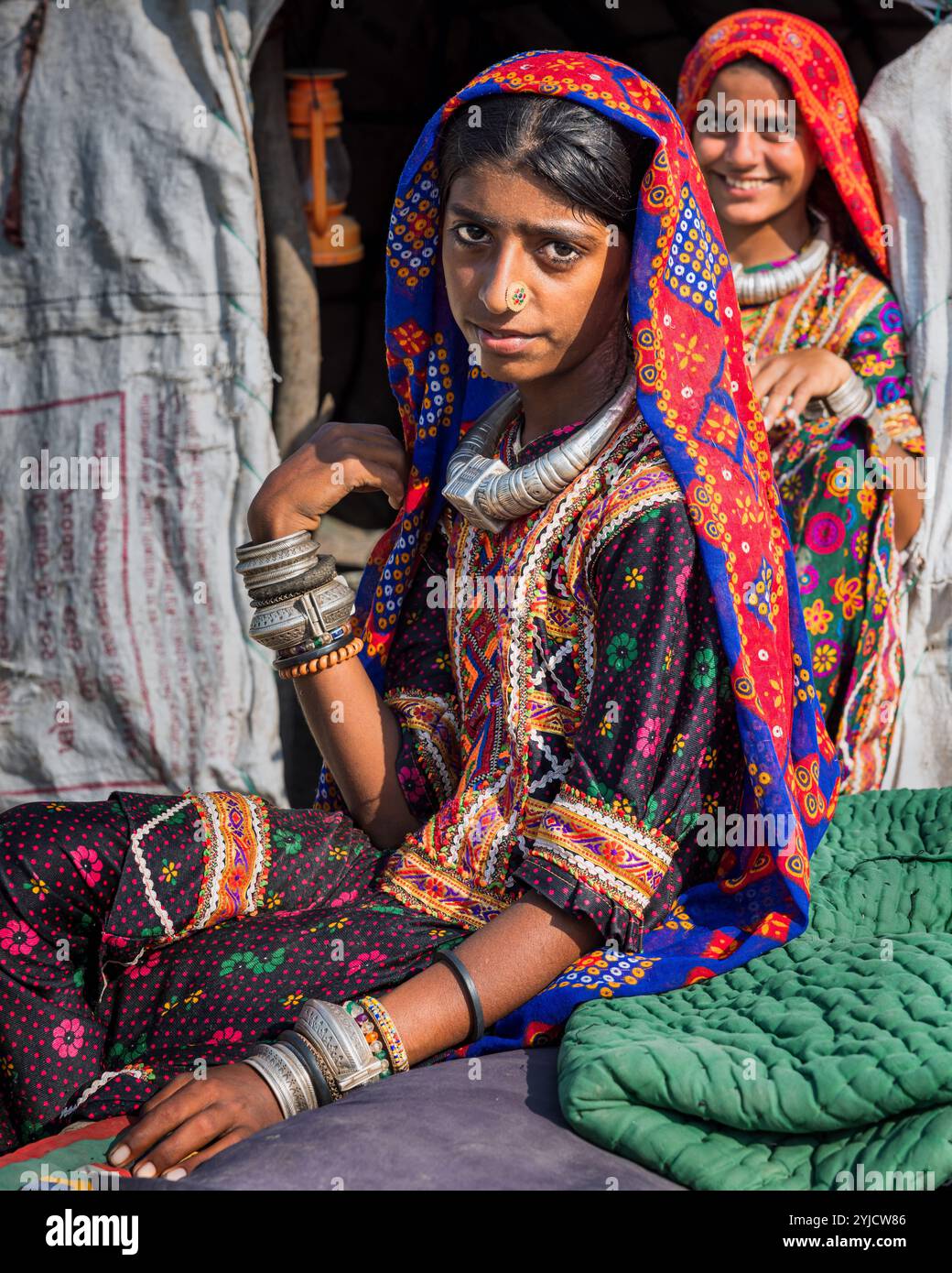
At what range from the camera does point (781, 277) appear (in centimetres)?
390

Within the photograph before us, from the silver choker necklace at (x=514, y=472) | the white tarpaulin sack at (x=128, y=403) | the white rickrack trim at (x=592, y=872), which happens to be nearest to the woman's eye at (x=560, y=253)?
the silver choker necklace at (x=514, y=472)

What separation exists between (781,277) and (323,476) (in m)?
1.90

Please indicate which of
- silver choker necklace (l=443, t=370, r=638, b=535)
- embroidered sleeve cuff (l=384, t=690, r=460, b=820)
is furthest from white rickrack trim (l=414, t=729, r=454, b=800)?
silver choker necklace (l=443, t=370, r=638, b=535)

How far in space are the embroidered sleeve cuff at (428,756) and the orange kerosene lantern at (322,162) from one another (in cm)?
251

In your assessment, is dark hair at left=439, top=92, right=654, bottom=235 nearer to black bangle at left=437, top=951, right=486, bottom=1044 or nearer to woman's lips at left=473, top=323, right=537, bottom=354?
woman's lips at left=473, top=323, right=537, bottom=354

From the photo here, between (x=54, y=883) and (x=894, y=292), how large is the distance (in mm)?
2685

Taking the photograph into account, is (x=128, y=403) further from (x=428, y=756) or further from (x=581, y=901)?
(x=581, y=901)

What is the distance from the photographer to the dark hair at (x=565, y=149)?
82.8 inches

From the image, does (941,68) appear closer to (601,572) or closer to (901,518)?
(901,518)

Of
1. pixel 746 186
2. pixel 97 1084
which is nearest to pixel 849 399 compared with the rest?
pixel 746 186

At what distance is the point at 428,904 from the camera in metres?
2.28

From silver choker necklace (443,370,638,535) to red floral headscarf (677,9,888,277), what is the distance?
1870 mm

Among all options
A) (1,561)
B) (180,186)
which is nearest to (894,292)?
(180,186)

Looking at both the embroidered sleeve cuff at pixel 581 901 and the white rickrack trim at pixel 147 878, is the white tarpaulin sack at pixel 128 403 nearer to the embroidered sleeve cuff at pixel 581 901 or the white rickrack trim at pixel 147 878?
the white rickrack trim at pixel 147 878
